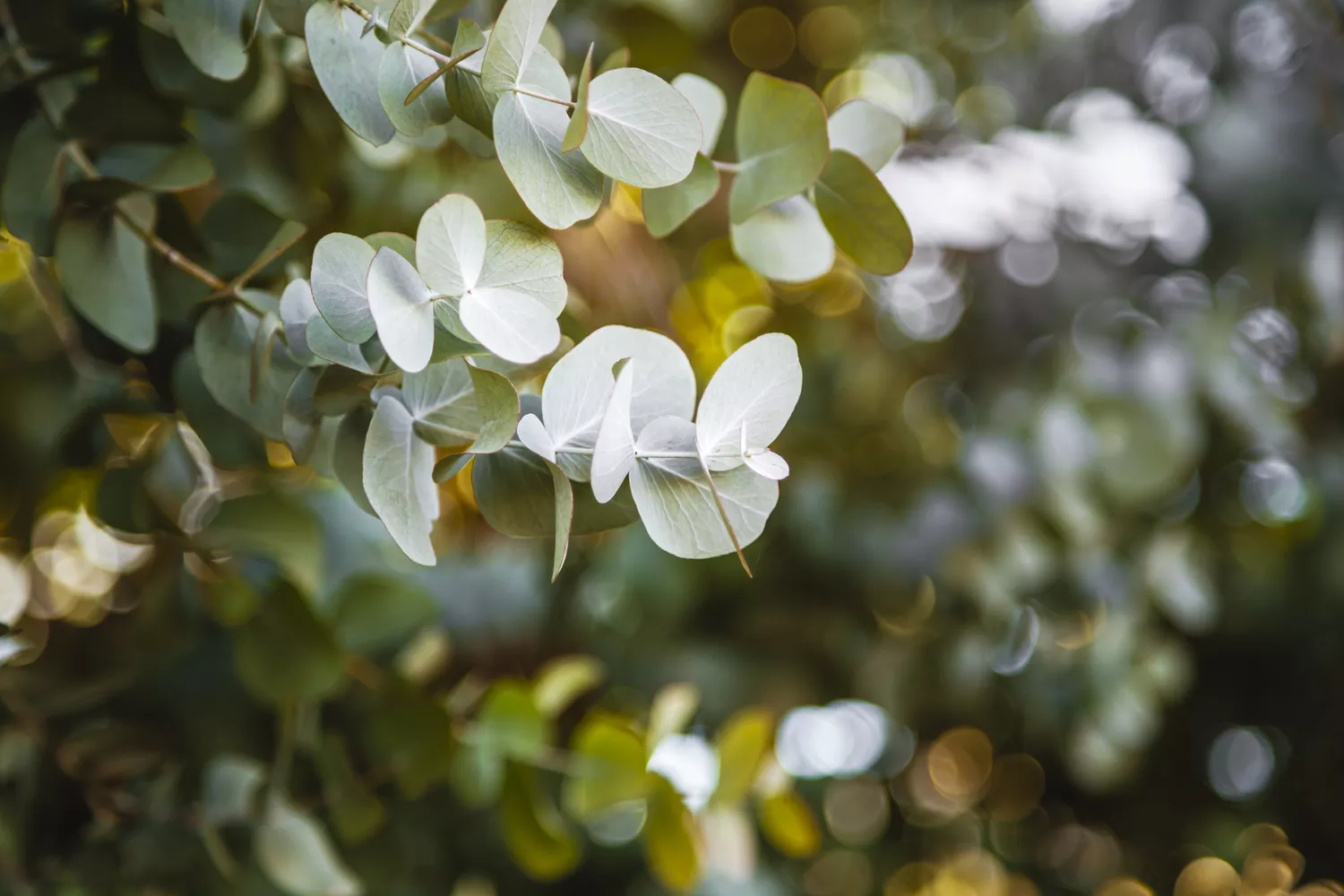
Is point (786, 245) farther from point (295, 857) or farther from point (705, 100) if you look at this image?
point (295, 857)

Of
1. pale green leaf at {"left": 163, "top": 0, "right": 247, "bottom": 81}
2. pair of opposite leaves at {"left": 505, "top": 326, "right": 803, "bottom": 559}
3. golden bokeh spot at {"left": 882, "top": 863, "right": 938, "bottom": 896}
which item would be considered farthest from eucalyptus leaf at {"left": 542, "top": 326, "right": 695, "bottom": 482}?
golden bokeh spot at {"left": 882, "top": 863, "right": 938, "bottom": 896}

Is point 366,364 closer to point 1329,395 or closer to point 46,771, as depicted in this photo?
point 46,771

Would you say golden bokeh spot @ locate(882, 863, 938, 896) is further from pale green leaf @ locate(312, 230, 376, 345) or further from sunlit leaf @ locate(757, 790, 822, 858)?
pale green leaf @ locate(312, 230, 376, 345)

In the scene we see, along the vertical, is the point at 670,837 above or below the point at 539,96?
below

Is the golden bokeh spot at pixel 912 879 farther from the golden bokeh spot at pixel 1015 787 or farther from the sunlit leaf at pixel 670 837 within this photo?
the sunlit leaf at pixel 670 837

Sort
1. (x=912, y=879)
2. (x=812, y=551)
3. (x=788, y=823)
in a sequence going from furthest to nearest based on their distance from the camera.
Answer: (x=912, y=879)
(x=812, y=551)
(x=788, y=823)

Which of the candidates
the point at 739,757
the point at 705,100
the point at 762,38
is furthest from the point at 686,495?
the point at 762,38

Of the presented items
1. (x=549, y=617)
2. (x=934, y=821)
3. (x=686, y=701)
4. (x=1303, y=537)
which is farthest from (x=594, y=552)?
(x=1303, y=537)
